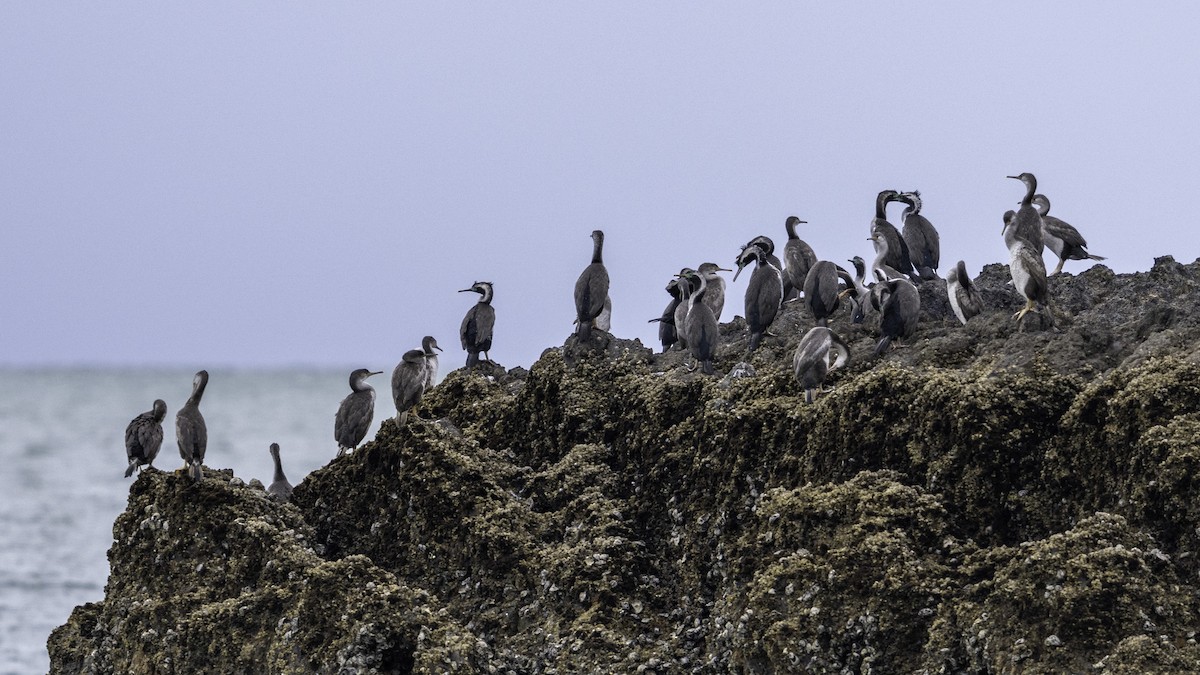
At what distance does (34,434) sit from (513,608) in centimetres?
8498

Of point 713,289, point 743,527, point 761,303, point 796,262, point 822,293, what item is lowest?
point 743,527

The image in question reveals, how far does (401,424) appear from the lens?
13.4 metres

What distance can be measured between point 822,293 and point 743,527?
4371 millimetres

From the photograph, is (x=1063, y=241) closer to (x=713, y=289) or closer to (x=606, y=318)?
(x=713, y=289)

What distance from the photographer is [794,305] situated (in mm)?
17125

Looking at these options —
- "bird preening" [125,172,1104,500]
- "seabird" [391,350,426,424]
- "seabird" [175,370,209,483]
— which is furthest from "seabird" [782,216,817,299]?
"seabird" [175,370,209,483]

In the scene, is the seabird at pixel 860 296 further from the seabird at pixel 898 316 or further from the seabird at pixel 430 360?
the seabird at pixel 430 360

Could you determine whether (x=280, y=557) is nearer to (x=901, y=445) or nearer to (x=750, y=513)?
(x=750, y=513)

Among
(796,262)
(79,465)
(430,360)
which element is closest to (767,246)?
(796,262)

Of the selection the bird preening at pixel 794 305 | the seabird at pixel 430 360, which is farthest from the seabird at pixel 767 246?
the seabird at pixel 430 360

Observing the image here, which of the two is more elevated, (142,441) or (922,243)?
(922,243)

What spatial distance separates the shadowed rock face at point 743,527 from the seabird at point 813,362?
0.17 metres

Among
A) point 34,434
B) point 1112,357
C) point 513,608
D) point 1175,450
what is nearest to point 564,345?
point 513,608

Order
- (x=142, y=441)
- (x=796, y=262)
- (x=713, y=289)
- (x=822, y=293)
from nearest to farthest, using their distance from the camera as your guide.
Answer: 1. (x=142, y=441)
2. (x=822, y=293)
3. (x=713, y=289)
4. (x=796, y=262)
